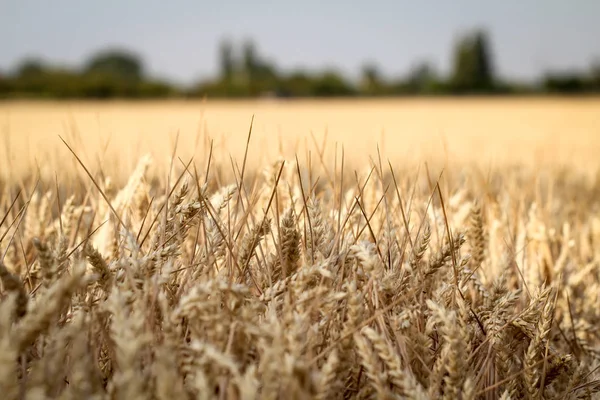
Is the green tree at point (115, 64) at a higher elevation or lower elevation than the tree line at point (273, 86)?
higher

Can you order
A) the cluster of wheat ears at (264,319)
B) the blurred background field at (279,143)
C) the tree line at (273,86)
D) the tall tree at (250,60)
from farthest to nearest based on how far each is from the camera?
the tall tree at (250,60), the tree line at (273,86), the blurred background field at (279,143), the cluster of wheat ears at (264,319)

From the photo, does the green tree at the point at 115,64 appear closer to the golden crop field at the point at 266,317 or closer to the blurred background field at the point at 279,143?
the blurred background field at the point at 279,143

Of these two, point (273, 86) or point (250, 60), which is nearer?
point (273, 86)

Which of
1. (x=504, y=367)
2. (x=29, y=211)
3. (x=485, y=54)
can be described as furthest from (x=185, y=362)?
(x=485, y=54)

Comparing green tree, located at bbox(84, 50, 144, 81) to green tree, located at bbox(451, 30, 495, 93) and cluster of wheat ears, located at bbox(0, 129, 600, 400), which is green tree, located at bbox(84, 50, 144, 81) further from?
cluster of wheat ears, located at bbox(0, 129, 600, 400)

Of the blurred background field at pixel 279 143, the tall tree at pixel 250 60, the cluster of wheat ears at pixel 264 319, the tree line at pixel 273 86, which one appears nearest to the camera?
the cluster of wheat ears at pixel 264 319

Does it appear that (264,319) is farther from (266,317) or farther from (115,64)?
(115,64)

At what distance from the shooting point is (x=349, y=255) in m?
0.92

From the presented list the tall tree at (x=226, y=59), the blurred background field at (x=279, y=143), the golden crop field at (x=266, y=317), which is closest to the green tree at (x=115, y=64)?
the tall tree at (x=226, y=59)

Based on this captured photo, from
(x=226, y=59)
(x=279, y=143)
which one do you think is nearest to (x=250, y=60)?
(x=226, y=59)

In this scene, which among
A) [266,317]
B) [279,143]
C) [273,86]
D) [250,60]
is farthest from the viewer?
[250,60]

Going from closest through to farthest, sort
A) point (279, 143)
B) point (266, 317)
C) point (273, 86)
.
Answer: point (266, 317), point (279, 143), point (273, 86)

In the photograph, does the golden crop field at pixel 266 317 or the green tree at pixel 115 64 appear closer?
the golden crop field at pixel 266 317

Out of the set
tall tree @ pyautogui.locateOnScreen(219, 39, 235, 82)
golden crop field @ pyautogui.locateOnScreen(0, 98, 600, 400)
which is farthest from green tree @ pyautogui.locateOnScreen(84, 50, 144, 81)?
golden crop field @ pyautogui.locateOnScreen(0, 98, 600, 400)
